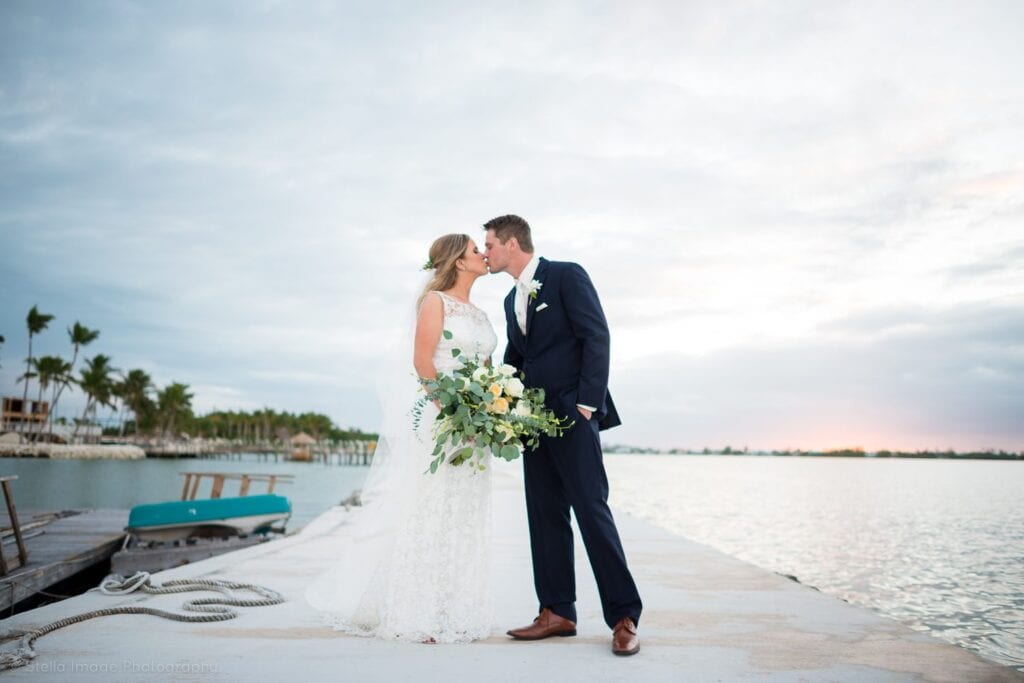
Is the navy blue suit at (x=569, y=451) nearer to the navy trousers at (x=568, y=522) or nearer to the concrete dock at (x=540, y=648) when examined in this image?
the navy trousers at (x=568, y=522)

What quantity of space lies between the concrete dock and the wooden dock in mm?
3413

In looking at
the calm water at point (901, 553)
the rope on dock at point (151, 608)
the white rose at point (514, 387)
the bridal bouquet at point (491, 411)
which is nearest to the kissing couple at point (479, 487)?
the bridal bouquet at point (491, 411)

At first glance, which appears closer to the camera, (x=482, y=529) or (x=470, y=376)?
(x=470, y=376)

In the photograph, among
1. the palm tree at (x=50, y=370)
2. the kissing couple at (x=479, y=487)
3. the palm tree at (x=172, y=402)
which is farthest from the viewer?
the palm tree at (x=172, y=402)

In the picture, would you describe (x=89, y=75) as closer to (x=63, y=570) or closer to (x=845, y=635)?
(x=63, y=570)

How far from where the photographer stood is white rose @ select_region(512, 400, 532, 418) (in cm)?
286

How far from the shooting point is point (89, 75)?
3575 centimetres

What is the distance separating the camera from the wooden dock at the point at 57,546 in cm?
620

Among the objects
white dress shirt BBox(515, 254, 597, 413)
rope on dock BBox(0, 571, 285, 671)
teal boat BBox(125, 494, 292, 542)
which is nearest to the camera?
rope on dock BBox(0, 571, 285, 671)

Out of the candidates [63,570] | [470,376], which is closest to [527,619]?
[470,376]

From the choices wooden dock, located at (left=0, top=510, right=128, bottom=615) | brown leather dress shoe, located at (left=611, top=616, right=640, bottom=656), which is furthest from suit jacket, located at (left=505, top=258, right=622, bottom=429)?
wooden dock, located at (left=0, top=510, right=128, bottom=615)

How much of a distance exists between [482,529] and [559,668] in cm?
90

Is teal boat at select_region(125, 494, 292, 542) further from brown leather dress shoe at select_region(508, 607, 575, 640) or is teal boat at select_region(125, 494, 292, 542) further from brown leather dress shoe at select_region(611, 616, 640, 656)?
brown leather dress shoe at select_region(611, 616, 640, 656)

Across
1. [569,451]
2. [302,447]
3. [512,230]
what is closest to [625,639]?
[569,451]
